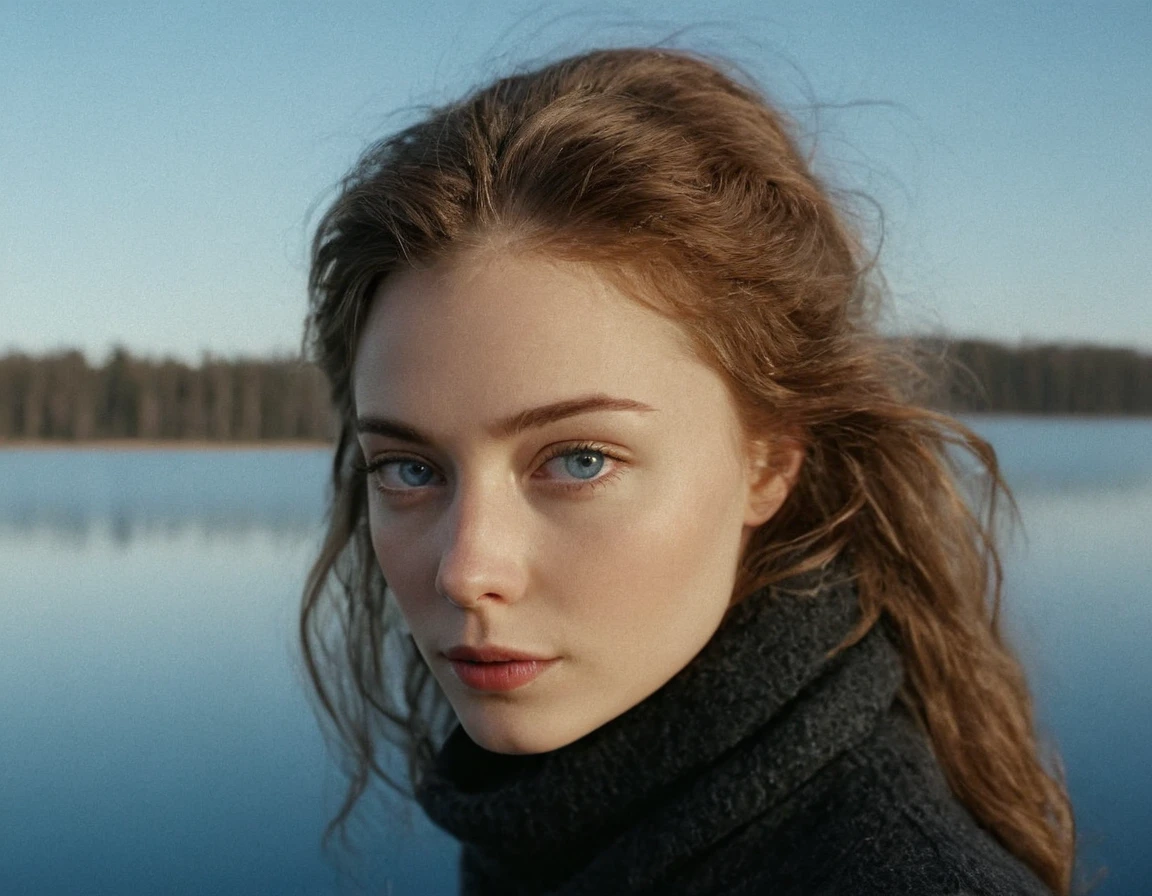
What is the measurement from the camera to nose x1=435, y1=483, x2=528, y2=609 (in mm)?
1321

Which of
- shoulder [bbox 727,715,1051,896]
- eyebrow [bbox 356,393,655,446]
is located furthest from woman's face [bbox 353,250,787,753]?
shoulder [bbox 727,715,1051,896]

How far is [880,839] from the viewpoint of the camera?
4.15 ft

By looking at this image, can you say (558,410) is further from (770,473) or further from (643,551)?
(770,473)

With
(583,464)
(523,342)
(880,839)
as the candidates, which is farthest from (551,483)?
(880,839)

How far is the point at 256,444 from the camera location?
4184 mm

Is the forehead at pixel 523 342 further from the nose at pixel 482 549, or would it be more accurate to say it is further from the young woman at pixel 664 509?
the nose at pixel 482 549

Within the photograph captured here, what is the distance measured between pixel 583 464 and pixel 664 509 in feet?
0.38

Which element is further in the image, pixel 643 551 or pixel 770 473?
pixel 770 473

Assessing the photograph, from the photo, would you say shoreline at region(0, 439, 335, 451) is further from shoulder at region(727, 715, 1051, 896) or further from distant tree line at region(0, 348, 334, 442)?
shoulder at region(727, 715, 1051, 896)

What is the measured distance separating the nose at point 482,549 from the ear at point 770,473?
37 cm

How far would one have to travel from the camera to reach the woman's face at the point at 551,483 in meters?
1.33

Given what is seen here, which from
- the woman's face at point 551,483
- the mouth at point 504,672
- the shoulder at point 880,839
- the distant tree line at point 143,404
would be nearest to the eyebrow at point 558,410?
the woman's face at point 551,483

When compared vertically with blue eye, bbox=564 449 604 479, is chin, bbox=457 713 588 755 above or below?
below

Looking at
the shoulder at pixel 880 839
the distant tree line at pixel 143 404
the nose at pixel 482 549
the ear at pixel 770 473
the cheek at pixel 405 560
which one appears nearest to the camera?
the shoulder at pixel 880 839
